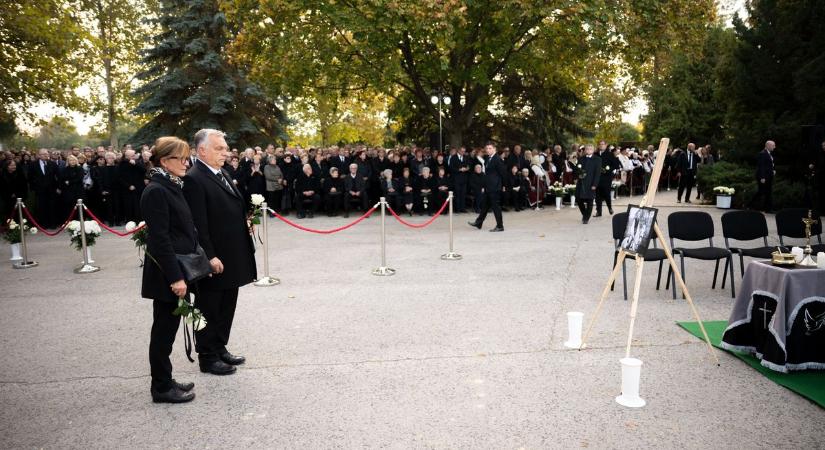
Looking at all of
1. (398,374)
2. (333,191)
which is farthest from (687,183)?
(398,374)

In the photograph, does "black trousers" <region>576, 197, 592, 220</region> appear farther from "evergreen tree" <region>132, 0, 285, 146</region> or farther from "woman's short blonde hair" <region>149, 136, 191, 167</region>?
"evergreen tree" <region>132, 0, 285, 146</region>

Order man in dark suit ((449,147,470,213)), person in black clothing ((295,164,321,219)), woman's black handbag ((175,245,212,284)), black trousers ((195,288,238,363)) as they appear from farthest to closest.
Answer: man in dark suit ((449,147,470,213)) → person in black clothing ((295,164,321,219)) → black trousers ((195,288,238,363)) → woman's black handbag ((175,245,212,284))

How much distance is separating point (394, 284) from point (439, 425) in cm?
449

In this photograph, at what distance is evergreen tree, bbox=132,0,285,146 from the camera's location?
1083 inches

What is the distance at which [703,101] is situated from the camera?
32.2m

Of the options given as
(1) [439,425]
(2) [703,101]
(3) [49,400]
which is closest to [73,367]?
(3) [49,400]

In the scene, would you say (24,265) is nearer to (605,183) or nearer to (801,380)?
(801,380)

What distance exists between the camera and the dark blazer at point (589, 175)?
14.8m

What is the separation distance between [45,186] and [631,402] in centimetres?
1700

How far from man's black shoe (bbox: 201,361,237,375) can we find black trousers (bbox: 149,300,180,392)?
0.65m

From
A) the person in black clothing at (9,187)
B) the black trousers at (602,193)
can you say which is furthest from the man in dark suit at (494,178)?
the person in black clothing at (9,187)

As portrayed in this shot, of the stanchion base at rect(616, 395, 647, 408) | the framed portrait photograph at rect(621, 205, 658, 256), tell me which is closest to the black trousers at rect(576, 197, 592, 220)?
the framed portrait photograph at rect(621, 205, 658, 256)

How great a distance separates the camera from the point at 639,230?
5.05 meters

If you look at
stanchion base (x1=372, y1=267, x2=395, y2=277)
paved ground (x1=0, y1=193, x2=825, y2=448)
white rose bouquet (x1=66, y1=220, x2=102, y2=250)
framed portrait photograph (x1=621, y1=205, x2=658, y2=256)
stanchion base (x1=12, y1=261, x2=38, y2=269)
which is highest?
framed portrait photograph (x1=621, y1=205, x2=658, y2=256)
